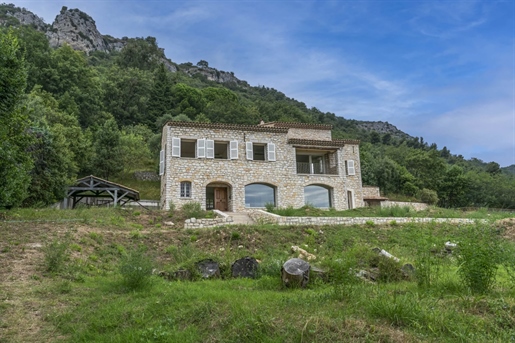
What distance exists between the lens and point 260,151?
27.0 meters

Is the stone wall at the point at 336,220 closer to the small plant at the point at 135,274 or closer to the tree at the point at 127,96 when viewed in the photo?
the small plant at the point at 135,274

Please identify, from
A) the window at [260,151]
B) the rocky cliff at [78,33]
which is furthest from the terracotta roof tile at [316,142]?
the rocky cliff at [78,33]

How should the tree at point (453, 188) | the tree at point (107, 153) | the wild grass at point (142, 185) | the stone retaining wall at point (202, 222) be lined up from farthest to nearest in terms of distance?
1. the tree at point (453, 188)
2. the wild grass at point (142, 185)
3. the tree at point (107, 153)
4. the stone retaining wall at point (202, 222)

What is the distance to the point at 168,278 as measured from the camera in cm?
764

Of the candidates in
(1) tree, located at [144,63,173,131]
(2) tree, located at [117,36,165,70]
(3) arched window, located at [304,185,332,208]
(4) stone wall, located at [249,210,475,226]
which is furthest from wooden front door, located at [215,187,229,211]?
(2) tree, located at [117,36,165,70]

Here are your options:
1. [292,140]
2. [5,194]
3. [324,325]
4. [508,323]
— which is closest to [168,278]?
[324,325]

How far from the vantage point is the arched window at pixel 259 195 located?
81.0ft

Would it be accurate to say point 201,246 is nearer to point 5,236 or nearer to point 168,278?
point 168,278

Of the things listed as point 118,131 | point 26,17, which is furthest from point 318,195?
point 26,17

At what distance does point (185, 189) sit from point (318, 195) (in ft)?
31.7

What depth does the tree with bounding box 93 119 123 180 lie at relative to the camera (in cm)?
3091

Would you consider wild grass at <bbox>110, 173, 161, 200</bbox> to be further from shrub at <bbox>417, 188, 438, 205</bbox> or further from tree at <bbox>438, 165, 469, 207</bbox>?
tree at <bbox>438, 165, 469, 207</bbox>

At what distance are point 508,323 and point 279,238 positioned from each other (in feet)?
30.4

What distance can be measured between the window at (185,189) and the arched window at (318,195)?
27.5 ft
